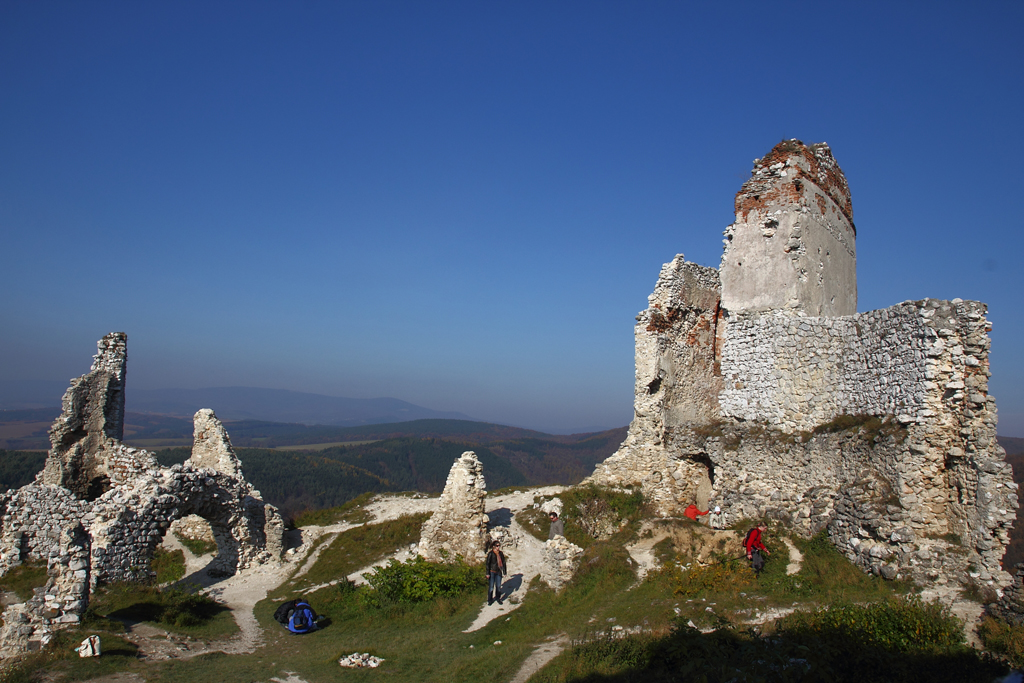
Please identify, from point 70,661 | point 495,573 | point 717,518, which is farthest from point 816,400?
point 70,661

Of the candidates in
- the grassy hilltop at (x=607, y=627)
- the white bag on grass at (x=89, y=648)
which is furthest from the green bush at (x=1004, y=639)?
the white bag on grass at (x=89, y=648)

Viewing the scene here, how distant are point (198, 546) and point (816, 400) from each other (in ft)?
53.8

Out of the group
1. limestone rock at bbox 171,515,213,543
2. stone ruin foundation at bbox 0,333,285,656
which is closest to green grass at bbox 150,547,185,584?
limestone rock at bbox 171,515,213,543

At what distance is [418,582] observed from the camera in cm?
1198

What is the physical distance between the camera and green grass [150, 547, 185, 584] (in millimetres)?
15412

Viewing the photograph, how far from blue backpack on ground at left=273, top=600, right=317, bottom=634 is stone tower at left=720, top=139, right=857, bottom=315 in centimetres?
1134

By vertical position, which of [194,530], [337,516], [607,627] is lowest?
[194,530]

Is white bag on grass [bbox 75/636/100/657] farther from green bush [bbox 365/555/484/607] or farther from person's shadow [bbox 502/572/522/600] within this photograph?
person's shadow [bbox 502/572/522/600]

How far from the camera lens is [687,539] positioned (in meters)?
12.2

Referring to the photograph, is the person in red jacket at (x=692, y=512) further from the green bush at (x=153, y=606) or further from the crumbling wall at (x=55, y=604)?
the crumbling wall at (x=55, y=604)

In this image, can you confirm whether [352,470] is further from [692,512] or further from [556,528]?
[692,512]

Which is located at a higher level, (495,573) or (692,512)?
(692,512)

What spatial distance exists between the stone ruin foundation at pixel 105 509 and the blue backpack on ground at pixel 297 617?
322cm

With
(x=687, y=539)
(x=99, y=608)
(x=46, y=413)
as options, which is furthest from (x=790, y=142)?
(x=46, y=413)
